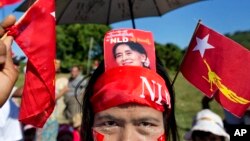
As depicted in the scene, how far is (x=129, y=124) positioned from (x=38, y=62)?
64 centimetres

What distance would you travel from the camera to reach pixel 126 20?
11.3 feet

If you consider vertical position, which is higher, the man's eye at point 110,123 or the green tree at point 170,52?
the man's eye at point 110,123

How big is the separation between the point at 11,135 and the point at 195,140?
143 cm

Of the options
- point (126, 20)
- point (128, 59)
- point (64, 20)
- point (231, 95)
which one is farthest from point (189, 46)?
point (64, 20)

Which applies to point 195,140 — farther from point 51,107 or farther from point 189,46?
point 51,107

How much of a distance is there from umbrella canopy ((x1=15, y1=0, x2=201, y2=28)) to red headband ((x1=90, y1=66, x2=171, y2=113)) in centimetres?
138

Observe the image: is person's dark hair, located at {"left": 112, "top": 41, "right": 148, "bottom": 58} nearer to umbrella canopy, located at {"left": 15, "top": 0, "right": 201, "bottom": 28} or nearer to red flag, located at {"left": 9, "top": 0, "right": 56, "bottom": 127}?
red flag, located at {"left": 9, "top": 0, "right": 56, "bottom": 127}

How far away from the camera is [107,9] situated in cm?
345

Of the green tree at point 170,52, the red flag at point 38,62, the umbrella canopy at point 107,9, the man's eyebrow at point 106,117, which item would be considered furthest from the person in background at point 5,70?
the green tree at point 170,52

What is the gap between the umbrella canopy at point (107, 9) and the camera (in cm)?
335

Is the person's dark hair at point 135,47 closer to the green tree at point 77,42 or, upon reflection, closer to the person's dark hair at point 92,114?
the person's dark hair at point 92,114

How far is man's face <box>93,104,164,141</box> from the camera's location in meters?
1.70

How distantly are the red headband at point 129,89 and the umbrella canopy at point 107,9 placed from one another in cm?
138

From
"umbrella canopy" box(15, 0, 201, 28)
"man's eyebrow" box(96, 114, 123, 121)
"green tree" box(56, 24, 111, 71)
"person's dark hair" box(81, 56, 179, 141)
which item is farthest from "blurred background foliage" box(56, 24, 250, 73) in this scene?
"man's eyebrow" box(96, 114, 123, 121)
